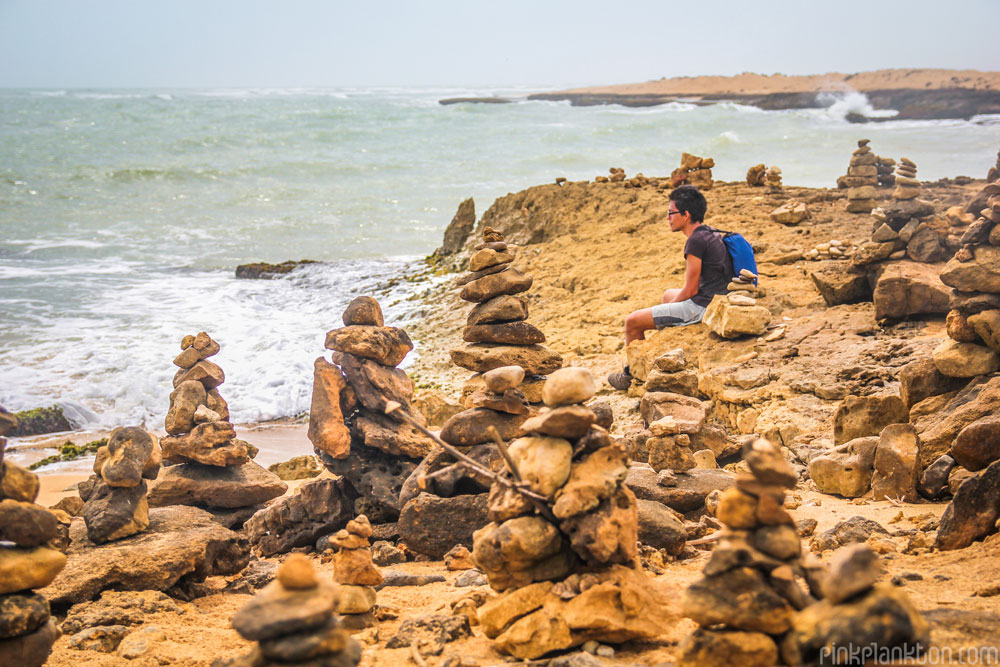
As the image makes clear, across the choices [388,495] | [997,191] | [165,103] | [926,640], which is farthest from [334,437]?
[165,103]

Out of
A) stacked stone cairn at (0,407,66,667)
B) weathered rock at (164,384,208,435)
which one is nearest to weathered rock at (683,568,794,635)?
stacked stone cairn at (0,407,66,667)

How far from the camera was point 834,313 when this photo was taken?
8164 mm

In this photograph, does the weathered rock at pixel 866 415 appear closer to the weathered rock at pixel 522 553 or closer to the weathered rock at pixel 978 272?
the weathered rock at pixel 978 272

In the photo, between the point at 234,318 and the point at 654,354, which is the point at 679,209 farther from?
the point at 234,318

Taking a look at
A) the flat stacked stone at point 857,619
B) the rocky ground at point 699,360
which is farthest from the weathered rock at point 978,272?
the flat stacked stone at point 857,619

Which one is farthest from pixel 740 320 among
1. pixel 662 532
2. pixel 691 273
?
pixel 662 532

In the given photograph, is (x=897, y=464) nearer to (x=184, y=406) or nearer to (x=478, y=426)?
(x=478, y=426)

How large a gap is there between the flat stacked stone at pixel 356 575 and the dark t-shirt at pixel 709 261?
16.7 feet

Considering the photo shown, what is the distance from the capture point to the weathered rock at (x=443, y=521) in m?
5.05

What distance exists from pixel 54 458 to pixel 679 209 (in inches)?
260

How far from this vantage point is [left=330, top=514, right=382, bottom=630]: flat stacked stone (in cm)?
372

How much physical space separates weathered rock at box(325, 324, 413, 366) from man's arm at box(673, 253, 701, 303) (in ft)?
11.2

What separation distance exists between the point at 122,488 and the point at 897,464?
14.8 feet

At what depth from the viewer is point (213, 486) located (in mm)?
5855
